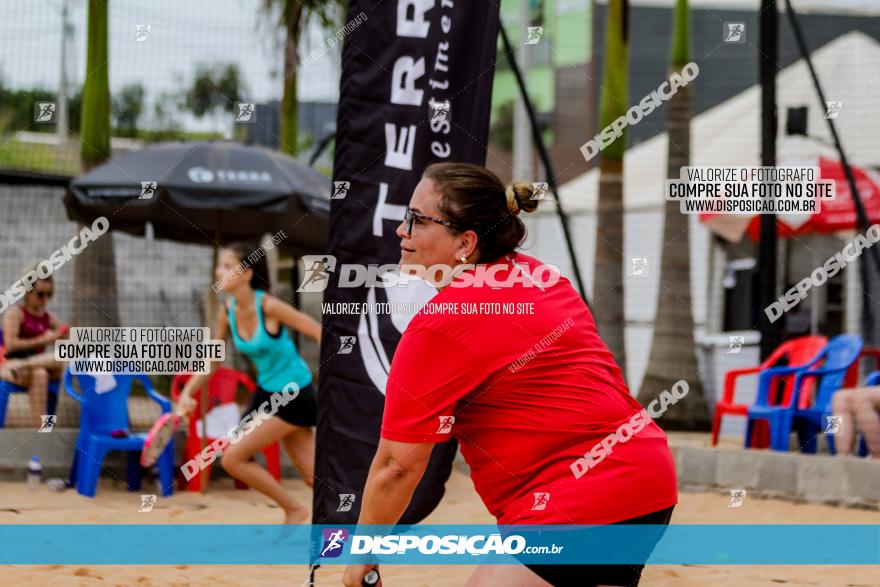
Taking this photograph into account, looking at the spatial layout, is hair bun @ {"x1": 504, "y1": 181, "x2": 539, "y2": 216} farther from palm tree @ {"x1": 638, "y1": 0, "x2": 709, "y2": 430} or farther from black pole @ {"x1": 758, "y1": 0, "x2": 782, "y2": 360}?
palm tree @ {"x1": 638, "y1": 0, "x2": 709, "y2": 430}

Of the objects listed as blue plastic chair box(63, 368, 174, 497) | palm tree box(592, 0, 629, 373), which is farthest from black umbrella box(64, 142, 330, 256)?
palm tree box(592, 0, 629, 373)

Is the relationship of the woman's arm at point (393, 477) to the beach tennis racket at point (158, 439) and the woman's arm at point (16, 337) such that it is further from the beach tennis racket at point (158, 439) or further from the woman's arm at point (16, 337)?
the woman's arm at point (16, 337)

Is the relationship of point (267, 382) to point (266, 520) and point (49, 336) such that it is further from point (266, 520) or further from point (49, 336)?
point (49, 336)

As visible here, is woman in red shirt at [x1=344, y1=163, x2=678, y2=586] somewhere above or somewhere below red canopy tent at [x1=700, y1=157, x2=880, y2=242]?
below

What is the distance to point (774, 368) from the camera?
864 cm

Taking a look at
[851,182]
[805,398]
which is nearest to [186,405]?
[805,398]

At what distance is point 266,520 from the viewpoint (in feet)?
24.3

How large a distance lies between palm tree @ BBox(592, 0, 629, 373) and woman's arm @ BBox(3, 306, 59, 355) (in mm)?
A: 5081

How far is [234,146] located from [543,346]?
22.7 feet

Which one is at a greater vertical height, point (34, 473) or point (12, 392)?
point (12, 392)

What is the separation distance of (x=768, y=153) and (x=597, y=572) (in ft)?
22.9

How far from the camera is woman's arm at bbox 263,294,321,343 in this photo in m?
6.53

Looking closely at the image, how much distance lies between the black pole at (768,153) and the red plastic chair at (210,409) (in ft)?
12.7

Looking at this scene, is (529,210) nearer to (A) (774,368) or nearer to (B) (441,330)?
(B) (441,330)
